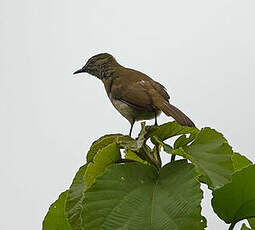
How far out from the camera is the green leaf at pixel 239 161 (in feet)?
6.11

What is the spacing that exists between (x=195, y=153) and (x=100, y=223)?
400mm

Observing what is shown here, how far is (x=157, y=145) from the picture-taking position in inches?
64.0

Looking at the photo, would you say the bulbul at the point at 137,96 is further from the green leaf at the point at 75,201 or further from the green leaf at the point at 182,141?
the green leaf at the point at 75,201

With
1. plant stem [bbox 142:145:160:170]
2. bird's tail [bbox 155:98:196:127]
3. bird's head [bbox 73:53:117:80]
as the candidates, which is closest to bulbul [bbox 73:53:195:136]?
bird's tail [bbox 155:98:196:127]

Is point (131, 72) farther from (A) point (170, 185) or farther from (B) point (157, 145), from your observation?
(A) point (170, 185)

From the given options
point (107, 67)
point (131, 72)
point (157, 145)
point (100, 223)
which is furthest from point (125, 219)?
point (107, 67)

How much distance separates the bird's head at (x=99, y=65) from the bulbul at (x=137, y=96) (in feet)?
0.38

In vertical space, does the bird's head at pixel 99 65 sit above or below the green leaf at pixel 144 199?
above

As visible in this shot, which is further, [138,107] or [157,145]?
[138,107]

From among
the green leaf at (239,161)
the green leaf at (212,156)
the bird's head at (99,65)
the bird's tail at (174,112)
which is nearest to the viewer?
the green leaf at (212,156)

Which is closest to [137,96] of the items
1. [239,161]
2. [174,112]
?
[174,112]

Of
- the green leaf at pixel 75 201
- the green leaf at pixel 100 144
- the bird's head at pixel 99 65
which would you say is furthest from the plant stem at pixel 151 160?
the bird's head at pixel 99 65

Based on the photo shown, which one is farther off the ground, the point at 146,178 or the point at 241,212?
the point at 146,178

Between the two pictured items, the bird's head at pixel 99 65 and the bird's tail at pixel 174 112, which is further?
the bird's head at pixel 99 65
